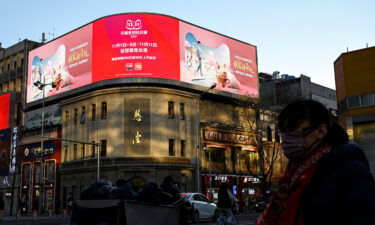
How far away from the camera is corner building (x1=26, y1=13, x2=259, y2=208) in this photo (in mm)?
42844

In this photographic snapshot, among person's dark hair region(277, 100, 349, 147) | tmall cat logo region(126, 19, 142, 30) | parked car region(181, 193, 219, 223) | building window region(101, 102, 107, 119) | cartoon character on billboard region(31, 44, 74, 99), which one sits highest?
tmall cat logo region(126, 19, 142, 30)

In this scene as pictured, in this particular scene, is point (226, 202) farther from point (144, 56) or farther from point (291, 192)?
point (144, 56)

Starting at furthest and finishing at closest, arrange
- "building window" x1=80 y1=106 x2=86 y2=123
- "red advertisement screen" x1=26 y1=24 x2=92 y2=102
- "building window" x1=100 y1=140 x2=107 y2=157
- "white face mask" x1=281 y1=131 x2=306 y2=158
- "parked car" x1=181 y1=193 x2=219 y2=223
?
1. "red advertisement screen" x1=26 y1=24 x2=92 y2=102
2. "building window" x1=80 y1=106 x2=86 y2=123
3. "building window" x1=100 y1=140 x2=107 y2=157
4. "parked car" x1=181 y1=193 x2=219 y2=223
5. "white face mask" x1=281 y1=131 x2=306 y2=158

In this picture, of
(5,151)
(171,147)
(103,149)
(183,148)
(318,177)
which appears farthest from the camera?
(5,151)

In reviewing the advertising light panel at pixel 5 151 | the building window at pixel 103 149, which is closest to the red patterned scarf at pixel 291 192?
the building window at pixel 103 149

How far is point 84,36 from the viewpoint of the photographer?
1918 inches

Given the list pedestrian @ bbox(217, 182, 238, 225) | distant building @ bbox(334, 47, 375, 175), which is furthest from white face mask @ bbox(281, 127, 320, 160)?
distant building @ bbox(334, 47, 375, 175)

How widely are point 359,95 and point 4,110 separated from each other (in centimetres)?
4499

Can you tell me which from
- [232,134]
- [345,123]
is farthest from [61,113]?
[345,123]

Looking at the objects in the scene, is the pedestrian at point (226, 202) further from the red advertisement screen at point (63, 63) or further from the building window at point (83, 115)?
the building window at point (83, 115)

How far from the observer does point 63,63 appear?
51344mm

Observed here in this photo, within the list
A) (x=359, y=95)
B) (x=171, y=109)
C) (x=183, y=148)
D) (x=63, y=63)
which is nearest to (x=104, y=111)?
(x=171, y=109)

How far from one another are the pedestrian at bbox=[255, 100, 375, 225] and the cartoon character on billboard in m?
48.5

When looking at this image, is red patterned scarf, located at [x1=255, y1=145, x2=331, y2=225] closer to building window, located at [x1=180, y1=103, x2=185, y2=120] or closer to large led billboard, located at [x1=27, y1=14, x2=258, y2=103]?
large led billboard, located at [x1=27, y1=14, x2=258, y2=103]
